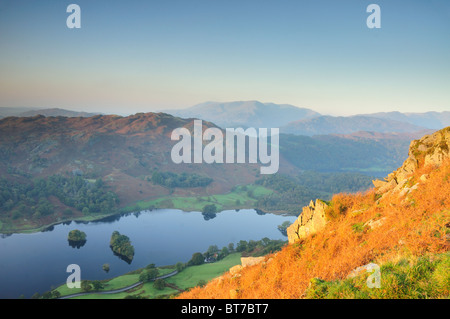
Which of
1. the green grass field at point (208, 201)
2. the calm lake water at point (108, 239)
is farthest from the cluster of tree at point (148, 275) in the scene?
the green grass field at point (208, 201)

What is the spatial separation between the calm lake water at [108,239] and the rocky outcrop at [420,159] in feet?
217

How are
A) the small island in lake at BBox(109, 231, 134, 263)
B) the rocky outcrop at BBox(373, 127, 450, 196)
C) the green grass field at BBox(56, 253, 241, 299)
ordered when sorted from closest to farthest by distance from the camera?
the rocky outcrop at BBox(373, 127, 450, 196), the green grass field at BBox(56, 253, 241, 299), the small island in lake at BBox(109, 231, 134, 263)

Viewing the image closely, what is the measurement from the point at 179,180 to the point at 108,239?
245 feet

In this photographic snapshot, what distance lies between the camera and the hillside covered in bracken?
6.11 meters

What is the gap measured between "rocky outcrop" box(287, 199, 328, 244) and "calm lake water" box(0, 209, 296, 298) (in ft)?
197

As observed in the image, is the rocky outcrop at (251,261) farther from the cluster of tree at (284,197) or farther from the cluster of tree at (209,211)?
the cluster of tree at (284,197)

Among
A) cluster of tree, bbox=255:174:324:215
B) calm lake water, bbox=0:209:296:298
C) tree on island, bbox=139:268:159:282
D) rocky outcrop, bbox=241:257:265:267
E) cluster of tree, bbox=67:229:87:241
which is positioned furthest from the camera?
cluster of tree, bbox=255:174:324:215

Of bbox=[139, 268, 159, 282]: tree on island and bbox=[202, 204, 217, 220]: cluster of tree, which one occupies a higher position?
bbox=[139, 268, 159, 282]: tree on island

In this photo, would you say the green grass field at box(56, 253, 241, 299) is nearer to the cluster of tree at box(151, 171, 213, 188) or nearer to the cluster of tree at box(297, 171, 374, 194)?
the cluster of tree at box(151, 171, 213, 188)

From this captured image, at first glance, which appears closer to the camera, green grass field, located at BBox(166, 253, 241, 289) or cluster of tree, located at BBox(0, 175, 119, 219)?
green grass field, located at BBox(166, 253, 241, 289)

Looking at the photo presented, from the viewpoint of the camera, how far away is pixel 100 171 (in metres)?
148

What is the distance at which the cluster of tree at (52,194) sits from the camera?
94056mm

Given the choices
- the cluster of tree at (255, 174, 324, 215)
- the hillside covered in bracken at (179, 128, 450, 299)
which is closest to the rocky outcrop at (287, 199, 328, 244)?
the hillside covered in bracken at (179, 128, 450, 299)
